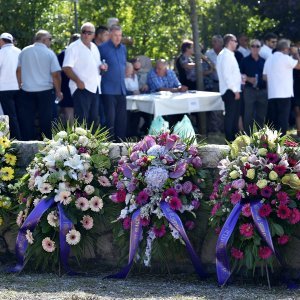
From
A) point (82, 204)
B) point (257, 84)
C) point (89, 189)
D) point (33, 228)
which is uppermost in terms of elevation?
point (257, 84)

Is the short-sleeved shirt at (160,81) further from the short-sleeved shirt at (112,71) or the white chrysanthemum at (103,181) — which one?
the white chrysanthemum at (103,181)

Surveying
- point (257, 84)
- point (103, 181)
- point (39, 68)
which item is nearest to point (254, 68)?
point (257, 84)

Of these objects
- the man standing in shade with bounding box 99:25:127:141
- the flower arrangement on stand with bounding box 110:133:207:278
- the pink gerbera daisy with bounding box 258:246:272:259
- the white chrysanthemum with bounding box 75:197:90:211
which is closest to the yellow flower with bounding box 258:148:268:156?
the flower arrangement on stand with bounding box 110:133:207:278

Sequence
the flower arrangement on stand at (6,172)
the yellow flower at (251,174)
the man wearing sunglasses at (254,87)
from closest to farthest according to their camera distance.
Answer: the yellow flower at (251,174) < the flower arrangement on stand at (6,172) < the man wearing sunglasses at (254,87)

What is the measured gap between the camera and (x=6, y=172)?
7594mm

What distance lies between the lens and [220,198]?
263 inches

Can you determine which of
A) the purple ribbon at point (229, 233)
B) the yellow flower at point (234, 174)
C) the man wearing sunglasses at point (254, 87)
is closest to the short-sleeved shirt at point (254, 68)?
the man wearing sunglasses at point (254, 87)

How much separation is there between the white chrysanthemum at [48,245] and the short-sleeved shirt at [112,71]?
4763mm

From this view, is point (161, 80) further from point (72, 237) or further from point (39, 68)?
point (72, 237)

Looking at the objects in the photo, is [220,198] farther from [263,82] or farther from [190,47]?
[190,47]

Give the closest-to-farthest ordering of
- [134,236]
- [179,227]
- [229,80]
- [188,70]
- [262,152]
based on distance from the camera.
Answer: [262,152] < [179,227] < [134,236] < [229,80] < [188,70]

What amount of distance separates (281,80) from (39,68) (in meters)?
3.46

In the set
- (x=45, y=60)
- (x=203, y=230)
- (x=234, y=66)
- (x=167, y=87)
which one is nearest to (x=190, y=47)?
(x=167, y=87)

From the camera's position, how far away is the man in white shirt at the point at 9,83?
39.0ft
